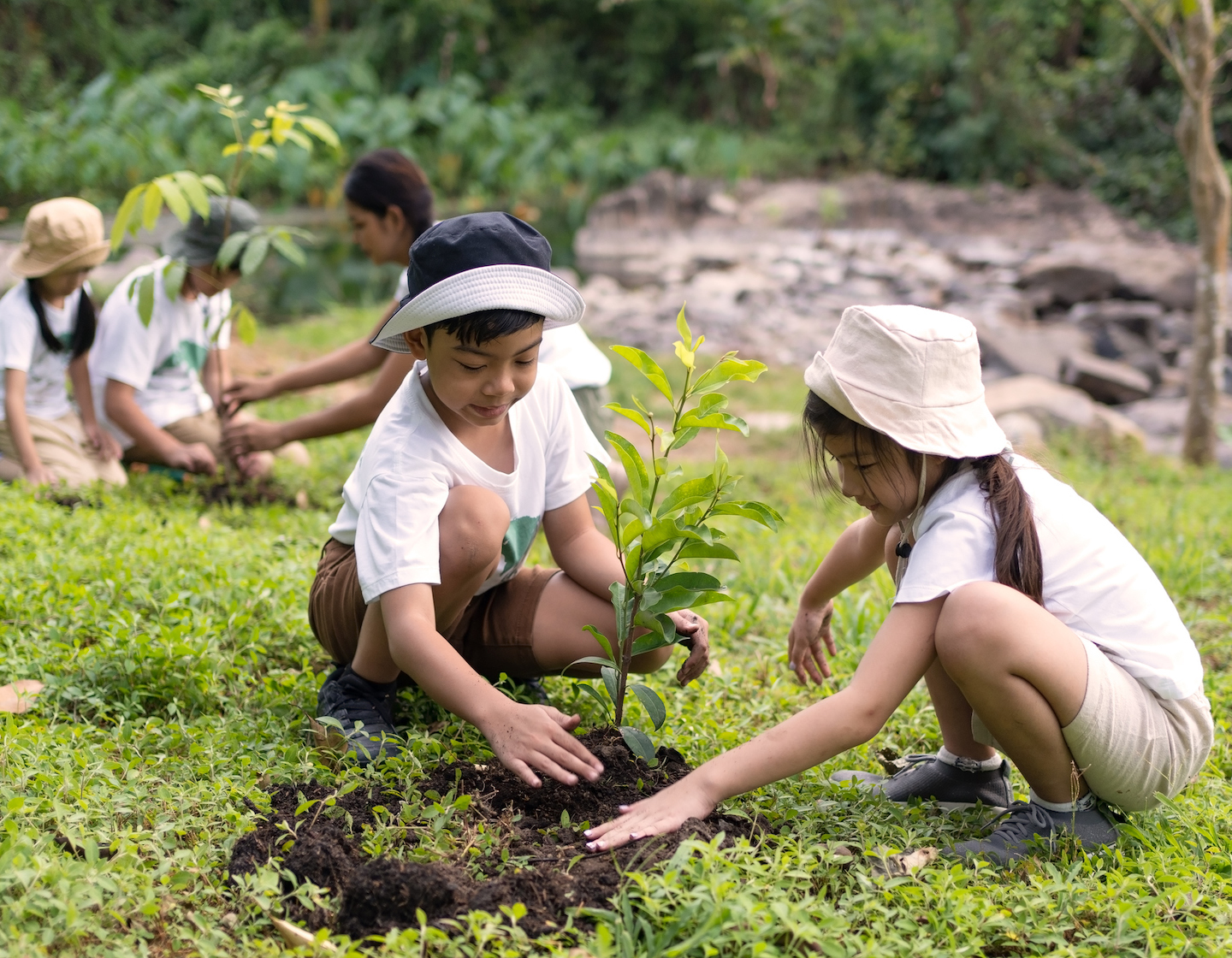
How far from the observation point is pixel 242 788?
2135 millimetres

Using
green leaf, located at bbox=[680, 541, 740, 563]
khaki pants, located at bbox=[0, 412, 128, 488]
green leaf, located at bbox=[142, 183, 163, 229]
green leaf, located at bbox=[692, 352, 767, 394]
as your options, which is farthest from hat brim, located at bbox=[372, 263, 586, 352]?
khaki pants, located at bbox=[0, 412, 128, 488]

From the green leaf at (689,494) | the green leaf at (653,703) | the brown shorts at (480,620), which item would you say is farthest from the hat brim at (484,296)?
the green leaf at (653,703)

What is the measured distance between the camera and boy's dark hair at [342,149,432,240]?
13.1ft

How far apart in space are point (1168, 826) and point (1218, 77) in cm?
1484

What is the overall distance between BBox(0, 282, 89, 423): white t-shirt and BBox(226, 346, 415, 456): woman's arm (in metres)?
0.91

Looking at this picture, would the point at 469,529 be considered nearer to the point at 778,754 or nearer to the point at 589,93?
the point at 778,754

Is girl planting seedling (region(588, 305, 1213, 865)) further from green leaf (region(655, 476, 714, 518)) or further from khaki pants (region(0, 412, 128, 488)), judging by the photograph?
khaki pants (region(0, 412, 128, 488))

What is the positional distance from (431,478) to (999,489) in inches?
44.1

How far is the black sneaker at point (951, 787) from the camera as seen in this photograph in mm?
2391

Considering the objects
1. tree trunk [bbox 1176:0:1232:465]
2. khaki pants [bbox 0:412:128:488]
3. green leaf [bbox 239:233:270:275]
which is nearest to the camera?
green leaf [bbox 239:233:270:275]

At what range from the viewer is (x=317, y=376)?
14.4 feet

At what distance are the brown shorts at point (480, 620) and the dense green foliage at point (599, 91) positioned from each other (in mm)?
12173

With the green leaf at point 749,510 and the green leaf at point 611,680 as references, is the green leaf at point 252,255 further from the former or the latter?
the green leaf at point 749,510

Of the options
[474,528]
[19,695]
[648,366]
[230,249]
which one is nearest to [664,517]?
[648,366]
